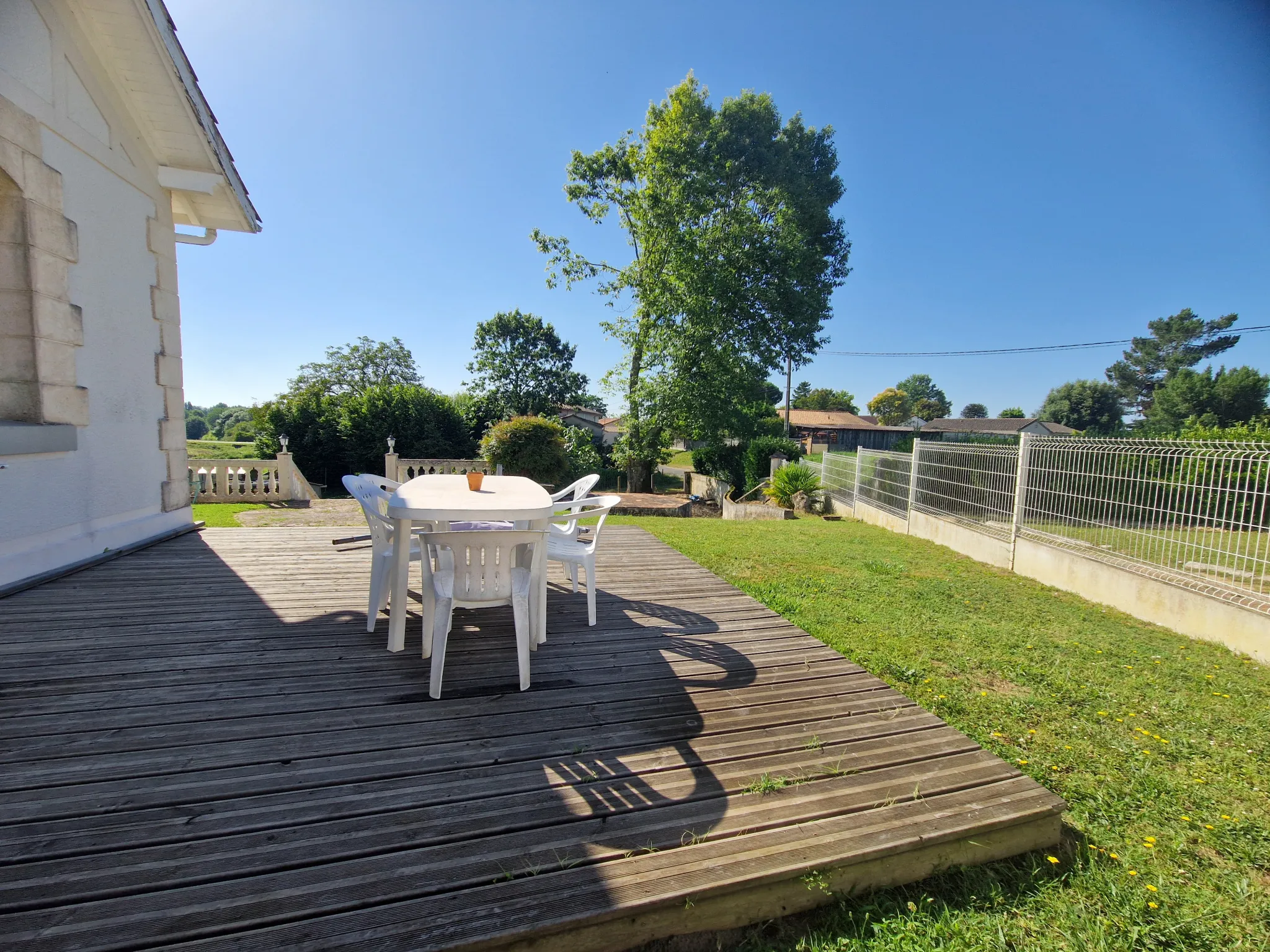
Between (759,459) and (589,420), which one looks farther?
(589,420)

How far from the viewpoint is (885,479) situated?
1041cm

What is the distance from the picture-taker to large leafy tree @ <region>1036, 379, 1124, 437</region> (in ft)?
161

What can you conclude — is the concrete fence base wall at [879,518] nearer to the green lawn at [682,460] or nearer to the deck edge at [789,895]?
the deck edge at [789,895]

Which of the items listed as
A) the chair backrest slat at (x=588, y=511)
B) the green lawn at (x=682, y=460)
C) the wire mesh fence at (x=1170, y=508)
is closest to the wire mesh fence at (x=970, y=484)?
the wire mesh fence at (x=1170, y=508)

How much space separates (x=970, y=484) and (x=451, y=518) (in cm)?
783

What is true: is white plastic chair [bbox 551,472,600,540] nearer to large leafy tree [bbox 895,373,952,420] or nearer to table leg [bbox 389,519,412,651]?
table leg [bbox 389,519,412,651]

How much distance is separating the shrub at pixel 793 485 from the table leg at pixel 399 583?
1144cm

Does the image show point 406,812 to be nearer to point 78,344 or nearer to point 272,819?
point 272,819

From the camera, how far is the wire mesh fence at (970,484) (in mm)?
6879

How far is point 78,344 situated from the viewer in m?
3.96

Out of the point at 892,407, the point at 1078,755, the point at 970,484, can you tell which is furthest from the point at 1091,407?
the point at 1078,755

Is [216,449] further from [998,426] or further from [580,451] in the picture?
[998,426]

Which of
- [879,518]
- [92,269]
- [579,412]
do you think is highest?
[579,412]

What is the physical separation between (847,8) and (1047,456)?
9969 mm
